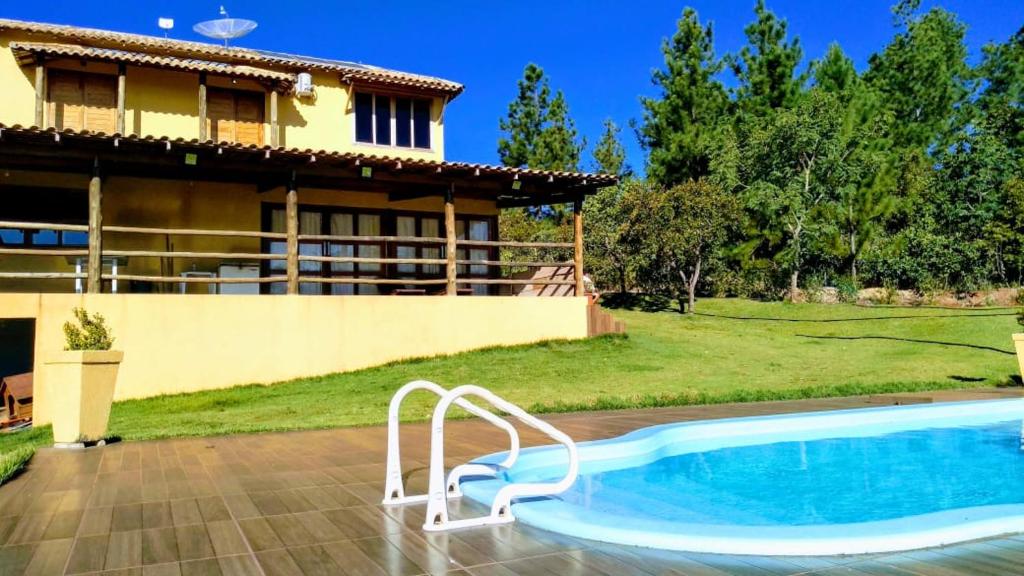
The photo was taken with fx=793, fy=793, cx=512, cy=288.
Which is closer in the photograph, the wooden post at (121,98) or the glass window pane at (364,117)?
the wooden post at (121,98)

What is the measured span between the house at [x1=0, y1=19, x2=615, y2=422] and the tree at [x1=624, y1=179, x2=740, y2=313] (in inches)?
229

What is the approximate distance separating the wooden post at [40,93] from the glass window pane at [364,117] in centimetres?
637

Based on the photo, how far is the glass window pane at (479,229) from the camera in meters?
19.0

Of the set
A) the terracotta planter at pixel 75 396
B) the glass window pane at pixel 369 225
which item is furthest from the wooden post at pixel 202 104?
the terracotta planter at pixel 75 396

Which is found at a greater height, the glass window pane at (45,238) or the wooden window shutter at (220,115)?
the wooden window shutter at (220,115)

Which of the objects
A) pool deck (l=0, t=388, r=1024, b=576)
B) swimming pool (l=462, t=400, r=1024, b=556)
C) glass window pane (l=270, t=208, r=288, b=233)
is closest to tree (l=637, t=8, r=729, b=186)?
glass window pane (l=270, t=208, r=288, b=233)

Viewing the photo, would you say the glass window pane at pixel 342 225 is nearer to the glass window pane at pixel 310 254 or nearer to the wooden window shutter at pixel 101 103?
the glass window pane at pixel 310 254

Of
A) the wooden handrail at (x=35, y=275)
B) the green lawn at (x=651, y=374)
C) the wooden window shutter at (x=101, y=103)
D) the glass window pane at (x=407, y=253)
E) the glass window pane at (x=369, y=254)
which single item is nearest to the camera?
the green lawn at (x=651, y=374)

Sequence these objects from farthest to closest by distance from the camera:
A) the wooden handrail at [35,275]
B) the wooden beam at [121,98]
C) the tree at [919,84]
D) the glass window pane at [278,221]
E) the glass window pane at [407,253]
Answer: the tree at [919,84]
the glass window pane at [407,253]
the glass window pane at [278,221]
the wooden beam at [121,98]
the wooden handrail at [35,275]

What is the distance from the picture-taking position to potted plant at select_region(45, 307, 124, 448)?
24.6ft

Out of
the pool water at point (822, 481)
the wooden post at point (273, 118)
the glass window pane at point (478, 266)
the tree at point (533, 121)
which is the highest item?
the tree at point (533, 121)

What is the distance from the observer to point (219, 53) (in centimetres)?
1786

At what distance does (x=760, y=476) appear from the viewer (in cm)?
727

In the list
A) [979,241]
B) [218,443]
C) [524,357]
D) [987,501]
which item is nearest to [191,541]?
[218,443]
